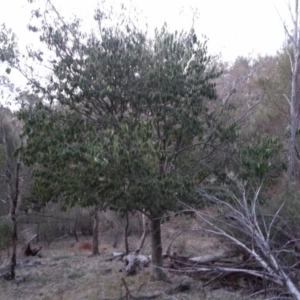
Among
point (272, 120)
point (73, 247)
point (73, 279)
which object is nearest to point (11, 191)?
point (73, 279)

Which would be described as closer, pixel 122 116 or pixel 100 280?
pixel 122 116

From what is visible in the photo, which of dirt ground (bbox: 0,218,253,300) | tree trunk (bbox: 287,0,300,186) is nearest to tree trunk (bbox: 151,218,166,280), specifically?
dirt ground (bbox: 0,218,253,300)

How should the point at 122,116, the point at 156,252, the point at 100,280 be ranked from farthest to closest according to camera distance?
the point at 100,280 → the point at 156,252 → the point at 122,116

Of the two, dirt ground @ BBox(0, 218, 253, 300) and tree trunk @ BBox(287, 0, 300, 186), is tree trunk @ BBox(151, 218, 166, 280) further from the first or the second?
tree trunk @ BBox(287, 0, 300, 186)

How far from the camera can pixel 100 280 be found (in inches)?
631

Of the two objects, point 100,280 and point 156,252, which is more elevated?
A: point 156,252

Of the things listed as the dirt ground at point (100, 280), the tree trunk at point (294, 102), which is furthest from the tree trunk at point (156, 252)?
the tree trunk at point (294, 102)

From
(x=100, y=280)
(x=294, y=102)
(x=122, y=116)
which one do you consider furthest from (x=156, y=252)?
(x=294, y=102)

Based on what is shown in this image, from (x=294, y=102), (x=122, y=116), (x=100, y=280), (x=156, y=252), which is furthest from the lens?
(x=294, y=102)

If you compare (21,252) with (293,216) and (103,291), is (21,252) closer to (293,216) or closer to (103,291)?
(103,291)

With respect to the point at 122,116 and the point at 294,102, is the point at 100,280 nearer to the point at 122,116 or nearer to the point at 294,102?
the point at 122,116

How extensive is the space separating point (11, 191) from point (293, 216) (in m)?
7.28

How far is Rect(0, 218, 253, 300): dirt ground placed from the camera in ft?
45.8

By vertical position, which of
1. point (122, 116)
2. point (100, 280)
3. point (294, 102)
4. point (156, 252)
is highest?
point (294, 102)
